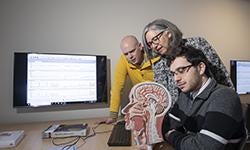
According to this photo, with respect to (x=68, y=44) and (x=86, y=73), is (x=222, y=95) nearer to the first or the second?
(x=86, y=73)

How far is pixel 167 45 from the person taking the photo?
3.98 feet

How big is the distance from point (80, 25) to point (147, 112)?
4.27 ft

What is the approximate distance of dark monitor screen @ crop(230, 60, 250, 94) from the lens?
8.11 ft

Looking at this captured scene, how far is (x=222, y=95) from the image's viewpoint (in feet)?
3.03

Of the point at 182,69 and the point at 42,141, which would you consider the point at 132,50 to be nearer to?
the point at 182,69

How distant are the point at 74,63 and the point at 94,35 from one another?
1.24 ft

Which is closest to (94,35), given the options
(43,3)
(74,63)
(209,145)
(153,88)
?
(74,63)

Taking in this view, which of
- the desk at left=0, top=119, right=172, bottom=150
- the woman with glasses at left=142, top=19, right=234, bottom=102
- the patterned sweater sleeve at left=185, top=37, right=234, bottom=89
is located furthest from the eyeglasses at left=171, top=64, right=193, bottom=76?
the desk at left=0, top=119, right=172, bottom=150

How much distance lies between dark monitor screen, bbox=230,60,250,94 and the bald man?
4.22 feet

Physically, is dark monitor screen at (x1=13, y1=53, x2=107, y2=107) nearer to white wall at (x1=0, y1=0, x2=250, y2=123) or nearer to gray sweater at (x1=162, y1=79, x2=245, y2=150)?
white wall at (x1=0, y1=0, x2=250, y2=123)

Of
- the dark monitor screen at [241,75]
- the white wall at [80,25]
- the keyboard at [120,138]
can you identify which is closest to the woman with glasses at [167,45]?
the keyboard at [120,138]

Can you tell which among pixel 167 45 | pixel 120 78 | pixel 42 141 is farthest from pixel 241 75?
pixel 42 141

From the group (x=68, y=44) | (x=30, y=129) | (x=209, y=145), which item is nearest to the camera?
(x=209, y=145)

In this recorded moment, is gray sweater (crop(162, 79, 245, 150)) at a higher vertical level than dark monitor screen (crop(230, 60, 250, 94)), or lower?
lower
